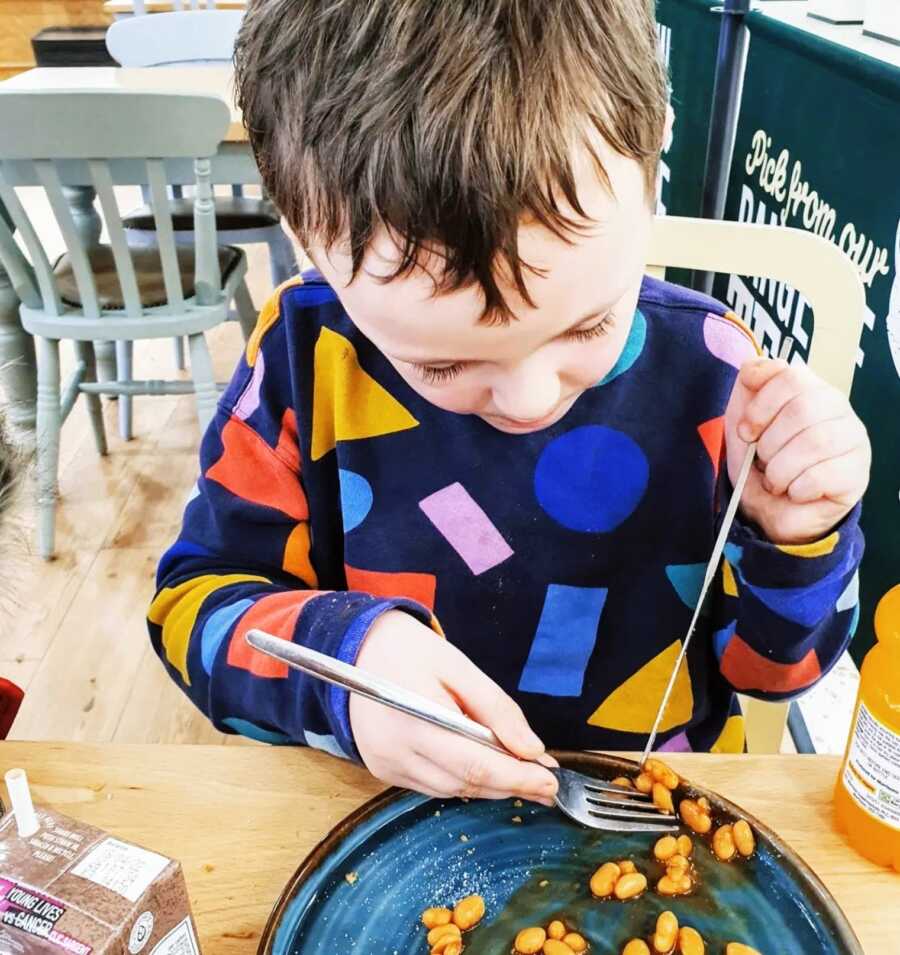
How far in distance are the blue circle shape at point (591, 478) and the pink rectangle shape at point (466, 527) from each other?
53mm

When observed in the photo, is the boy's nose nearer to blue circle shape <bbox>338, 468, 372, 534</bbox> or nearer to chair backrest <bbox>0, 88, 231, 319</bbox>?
blue circle shape <bbox>338, 468, 372, 534</bbox>

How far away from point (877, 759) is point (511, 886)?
0.77 ft

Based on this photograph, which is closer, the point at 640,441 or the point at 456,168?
the point at 456,168

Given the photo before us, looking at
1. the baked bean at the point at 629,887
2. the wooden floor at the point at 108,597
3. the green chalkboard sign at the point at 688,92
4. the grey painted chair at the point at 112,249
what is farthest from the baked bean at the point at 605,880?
the green chalkboard sign at the point at 688,92

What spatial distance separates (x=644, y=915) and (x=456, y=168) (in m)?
0.44

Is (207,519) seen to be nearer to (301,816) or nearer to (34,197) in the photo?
(301,816)

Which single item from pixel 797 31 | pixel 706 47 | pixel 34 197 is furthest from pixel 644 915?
pixel 34 197

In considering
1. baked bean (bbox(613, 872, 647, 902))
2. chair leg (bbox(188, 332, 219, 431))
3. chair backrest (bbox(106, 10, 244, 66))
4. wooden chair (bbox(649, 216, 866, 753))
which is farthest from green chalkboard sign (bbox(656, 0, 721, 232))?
baked bean (bbox(613, 872, 647, 902))

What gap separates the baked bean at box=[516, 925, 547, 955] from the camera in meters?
0.55

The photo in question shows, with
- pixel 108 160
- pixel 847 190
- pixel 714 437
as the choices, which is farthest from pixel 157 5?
pixel 714 437

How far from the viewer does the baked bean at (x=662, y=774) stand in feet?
2.02

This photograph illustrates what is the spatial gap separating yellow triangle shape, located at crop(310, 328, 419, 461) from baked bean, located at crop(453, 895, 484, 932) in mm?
385

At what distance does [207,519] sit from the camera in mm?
810

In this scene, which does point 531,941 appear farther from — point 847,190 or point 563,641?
point 847,190
